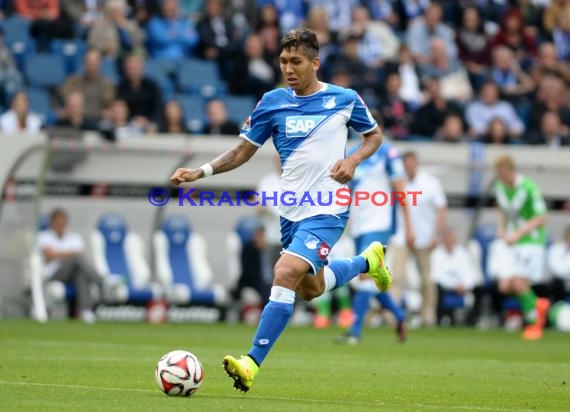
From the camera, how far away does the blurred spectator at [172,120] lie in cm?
2144

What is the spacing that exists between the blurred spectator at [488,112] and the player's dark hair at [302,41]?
596 inches

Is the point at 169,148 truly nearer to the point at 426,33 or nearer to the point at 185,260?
the point at 185,260

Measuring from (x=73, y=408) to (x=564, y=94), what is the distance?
68.4ft

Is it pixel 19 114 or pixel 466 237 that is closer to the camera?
pixel 19 114

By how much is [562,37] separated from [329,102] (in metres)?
20.1

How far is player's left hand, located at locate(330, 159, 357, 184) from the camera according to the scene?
32.7ft

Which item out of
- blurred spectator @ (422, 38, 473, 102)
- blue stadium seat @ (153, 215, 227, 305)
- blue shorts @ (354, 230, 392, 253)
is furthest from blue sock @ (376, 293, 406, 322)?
blurred spectator @ (422, 38, 473, 102)

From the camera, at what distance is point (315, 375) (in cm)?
1109

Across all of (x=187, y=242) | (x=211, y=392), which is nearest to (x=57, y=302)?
(x=187, y=242)

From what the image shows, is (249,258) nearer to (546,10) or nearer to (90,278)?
(90,278)

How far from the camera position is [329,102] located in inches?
407

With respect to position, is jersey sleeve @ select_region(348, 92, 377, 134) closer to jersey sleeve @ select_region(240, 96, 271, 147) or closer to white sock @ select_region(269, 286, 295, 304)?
jersey sleeve @ select_region(240, 96, 271, 147)

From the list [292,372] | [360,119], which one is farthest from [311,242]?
[292,372]

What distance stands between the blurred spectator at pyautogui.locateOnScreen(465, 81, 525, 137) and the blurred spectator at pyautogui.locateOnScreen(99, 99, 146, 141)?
678 cm
